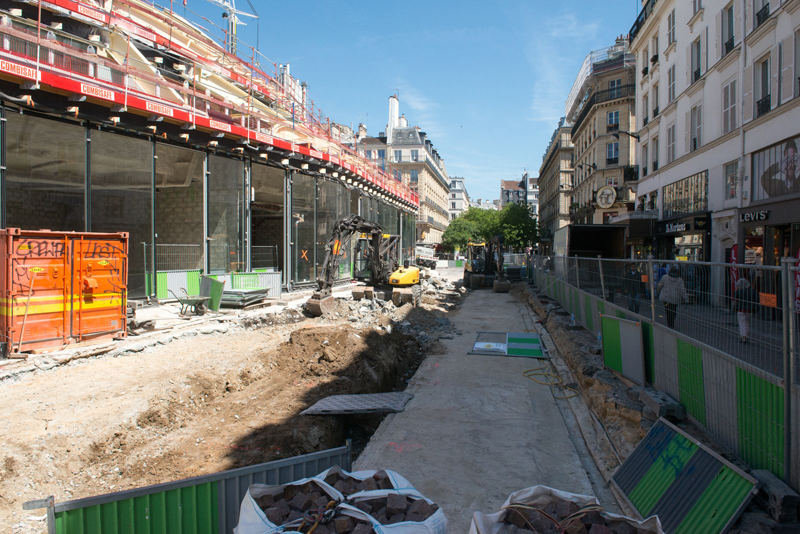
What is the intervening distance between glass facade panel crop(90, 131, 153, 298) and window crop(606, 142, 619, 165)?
3332cm

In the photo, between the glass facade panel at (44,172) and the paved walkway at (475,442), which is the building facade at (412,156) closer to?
the glass facade panel at (44,172)

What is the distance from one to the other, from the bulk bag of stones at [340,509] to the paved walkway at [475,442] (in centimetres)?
125

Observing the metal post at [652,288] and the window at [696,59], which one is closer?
the metal post at [652,288]

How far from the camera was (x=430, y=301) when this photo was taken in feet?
71.4

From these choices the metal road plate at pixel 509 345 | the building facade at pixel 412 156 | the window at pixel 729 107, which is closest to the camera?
the metal road plate at pixel 509 345

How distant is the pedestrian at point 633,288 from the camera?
280 inches

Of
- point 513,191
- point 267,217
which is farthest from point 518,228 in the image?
point 513,191

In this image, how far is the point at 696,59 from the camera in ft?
70.0

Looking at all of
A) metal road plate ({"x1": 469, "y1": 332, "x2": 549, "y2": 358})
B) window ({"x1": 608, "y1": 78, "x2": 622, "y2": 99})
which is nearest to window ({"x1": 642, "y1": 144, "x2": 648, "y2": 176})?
window ({"x1": 608, "y1": 78, "x2": 622, "y2": 99})

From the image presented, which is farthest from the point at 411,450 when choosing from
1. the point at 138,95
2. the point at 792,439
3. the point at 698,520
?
the point at 138,95

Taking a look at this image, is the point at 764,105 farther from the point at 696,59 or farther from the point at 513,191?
the point at 513,191

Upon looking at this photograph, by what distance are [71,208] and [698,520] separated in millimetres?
19655

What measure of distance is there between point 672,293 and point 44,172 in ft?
59.6

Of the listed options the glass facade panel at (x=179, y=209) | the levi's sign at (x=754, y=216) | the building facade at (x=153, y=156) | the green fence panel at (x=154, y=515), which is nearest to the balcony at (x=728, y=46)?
the levi's sign at (x=754, y=216)
